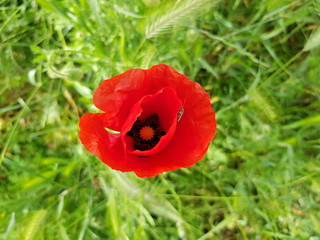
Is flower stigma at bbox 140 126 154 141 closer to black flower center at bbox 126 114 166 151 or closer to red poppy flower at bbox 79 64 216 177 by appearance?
black flower center at bbox 126 114 166 151

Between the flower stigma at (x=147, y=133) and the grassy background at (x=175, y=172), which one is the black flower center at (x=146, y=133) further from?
the grassy background at (x=175, y=172)

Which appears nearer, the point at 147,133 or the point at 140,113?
the point at 140,113

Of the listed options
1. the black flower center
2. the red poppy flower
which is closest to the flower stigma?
the black flower center

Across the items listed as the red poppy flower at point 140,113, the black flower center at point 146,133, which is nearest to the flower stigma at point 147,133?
the black flower center at point 146,133

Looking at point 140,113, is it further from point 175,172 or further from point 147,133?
point 175,172

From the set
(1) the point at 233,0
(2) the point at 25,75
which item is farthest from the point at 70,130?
(1) the point at 233,0

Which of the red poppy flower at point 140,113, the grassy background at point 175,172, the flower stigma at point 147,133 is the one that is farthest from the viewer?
the grassy background at point 175,172

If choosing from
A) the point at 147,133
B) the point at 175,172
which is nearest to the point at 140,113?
the point at 147,133
